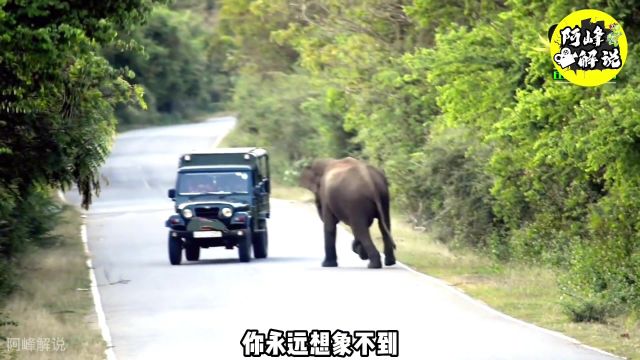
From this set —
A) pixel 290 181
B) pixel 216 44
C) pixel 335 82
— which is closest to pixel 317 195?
pixel 335 82

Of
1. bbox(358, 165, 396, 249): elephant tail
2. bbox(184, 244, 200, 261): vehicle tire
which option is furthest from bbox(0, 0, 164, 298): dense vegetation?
bbox(358, 165, 396, 249): elephant tail

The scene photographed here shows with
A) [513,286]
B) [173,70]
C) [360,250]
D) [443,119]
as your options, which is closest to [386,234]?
[360,250]

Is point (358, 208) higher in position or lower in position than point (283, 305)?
higher

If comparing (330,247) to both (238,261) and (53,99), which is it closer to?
(238,261)

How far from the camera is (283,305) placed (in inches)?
892

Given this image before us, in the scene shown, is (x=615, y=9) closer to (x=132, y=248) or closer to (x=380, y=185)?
(x=380, y=185)

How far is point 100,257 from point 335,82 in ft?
43.8

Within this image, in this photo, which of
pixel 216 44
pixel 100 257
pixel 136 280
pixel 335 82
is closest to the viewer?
pixel 136 280

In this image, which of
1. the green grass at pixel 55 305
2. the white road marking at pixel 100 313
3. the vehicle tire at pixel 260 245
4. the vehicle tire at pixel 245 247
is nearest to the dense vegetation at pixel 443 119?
the green grass at pixel 55 305

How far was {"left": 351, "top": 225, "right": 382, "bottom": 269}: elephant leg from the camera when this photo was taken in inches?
1123

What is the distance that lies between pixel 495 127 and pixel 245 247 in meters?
8.50

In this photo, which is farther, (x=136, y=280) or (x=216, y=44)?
(x=216, y=44)

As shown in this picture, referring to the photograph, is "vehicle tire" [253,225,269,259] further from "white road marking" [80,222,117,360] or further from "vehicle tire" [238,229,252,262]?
"white road marking" [80,222,117,360]

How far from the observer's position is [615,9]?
69.3ft
